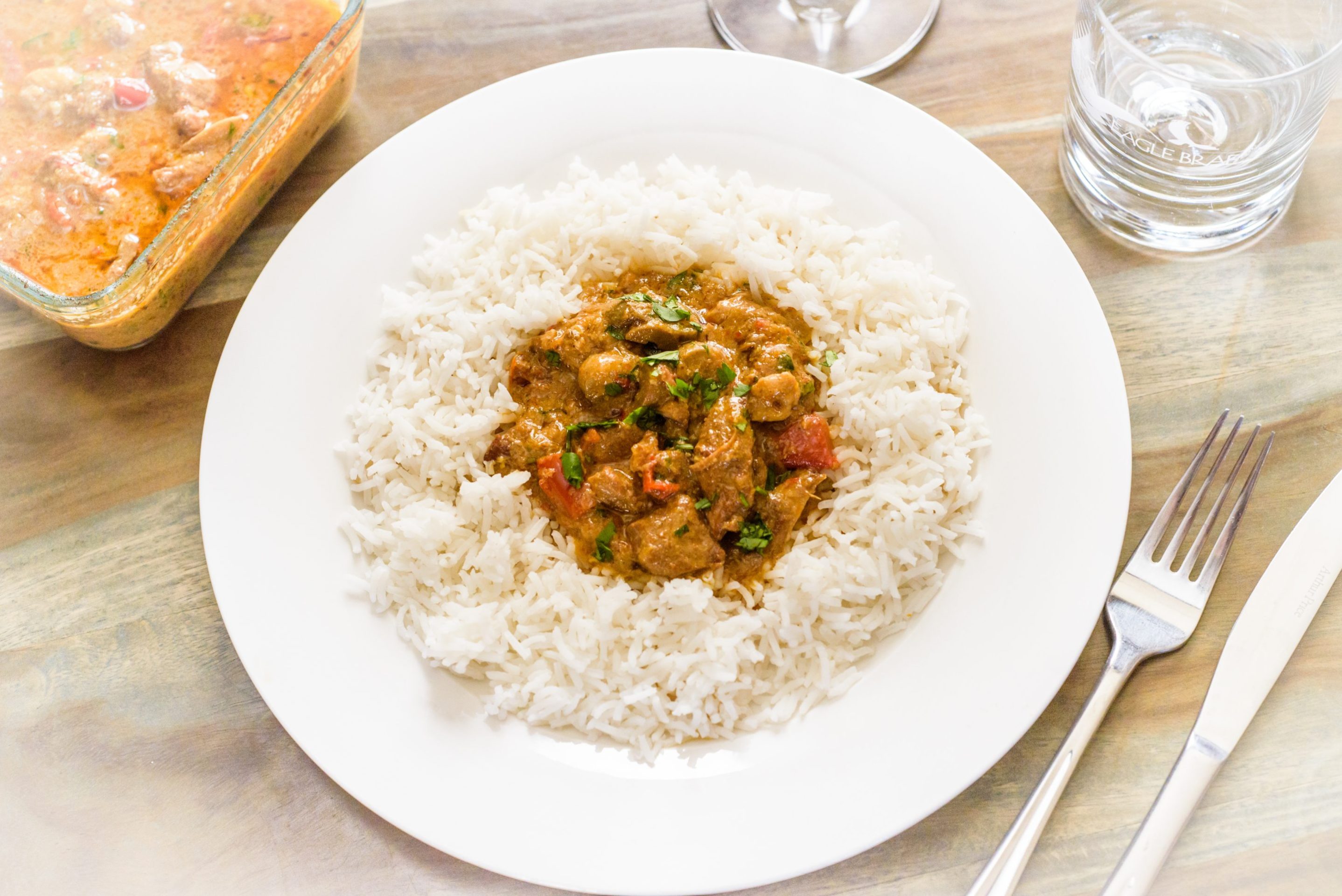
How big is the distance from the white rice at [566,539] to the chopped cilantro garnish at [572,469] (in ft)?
0.50

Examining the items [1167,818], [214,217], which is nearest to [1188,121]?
[1167,818]

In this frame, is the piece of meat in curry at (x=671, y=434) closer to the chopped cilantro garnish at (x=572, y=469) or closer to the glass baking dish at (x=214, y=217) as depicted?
the chopped cilantro garnish at (x=572, y=469)

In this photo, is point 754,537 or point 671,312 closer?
point 754,537

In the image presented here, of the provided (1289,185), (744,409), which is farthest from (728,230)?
(1289,185)

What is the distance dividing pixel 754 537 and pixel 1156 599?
49.0 inches

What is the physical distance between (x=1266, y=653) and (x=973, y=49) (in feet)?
8.35

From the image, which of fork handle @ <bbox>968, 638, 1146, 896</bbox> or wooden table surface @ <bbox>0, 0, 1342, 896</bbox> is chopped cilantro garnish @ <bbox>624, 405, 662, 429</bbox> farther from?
fork handle @ <bbox>968, 638, 1146, 896</bbox>

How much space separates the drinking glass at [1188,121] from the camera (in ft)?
11.2

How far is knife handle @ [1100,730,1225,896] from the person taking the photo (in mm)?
2680

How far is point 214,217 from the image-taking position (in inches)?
134

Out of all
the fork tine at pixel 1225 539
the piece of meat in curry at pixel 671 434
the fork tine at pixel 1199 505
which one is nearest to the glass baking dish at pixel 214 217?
the piece of meat in curry at pixel 671 434

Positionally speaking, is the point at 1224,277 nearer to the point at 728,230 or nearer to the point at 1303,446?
the point at 1303,446

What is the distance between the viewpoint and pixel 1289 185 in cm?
358

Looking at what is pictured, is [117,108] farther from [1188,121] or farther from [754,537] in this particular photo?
[1188,121]
